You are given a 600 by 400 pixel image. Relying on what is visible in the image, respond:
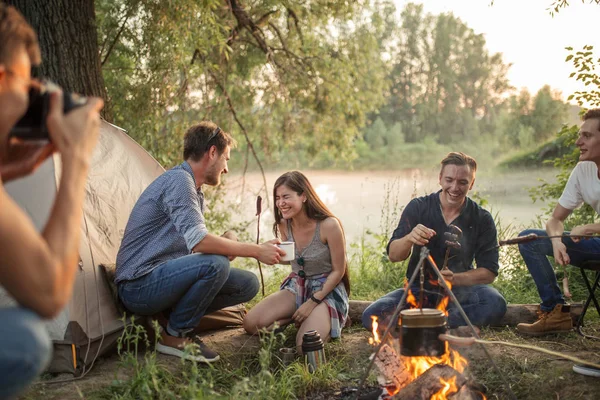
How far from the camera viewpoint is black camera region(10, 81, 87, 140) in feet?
6.23

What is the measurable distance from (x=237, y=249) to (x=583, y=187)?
260 cm

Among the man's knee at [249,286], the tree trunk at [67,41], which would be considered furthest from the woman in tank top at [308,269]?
the tree trunk at [67,41]

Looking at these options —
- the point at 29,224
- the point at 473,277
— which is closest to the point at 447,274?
the point at 473,277

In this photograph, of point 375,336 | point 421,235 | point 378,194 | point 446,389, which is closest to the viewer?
point 446,389

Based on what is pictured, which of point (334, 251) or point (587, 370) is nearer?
point (587, 370)

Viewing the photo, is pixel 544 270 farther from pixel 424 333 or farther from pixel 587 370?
pixel 424 333

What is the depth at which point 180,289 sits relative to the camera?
3900mm

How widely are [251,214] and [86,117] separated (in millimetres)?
7689

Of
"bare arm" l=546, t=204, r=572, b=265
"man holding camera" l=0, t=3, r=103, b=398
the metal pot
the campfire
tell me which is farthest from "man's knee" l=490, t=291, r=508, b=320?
"man holding camera" l=0, t=3, r=103, b=398

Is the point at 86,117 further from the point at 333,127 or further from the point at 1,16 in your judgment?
the point at 333,127

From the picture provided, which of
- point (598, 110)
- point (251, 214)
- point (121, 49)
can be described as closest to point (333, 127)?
point (251, 214)

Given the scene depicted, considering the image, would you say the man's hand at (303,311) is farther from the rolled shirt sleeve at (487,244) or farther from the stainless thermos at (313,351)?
the rolled shirt sleeve at (487,244)

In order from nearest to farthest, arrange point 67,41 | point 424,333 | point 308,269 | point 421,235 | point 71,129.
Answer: point 71,129 < point 424,333 < point 421,235 < point 308,269 < point 67,41

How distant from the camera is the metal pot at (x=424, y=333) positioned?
3.07 metres
